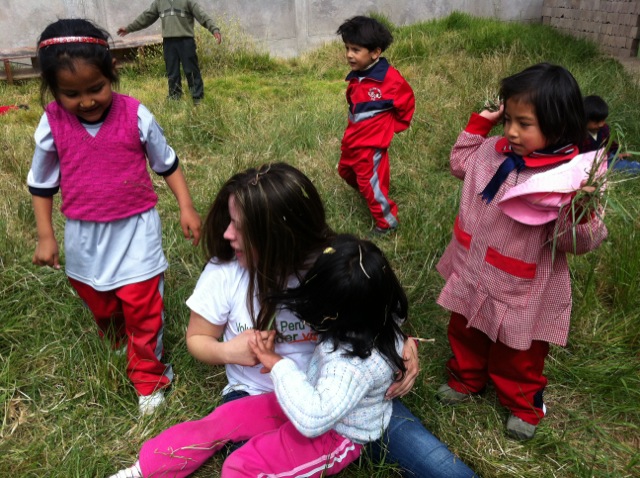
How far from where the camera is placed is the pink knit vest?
1963 mm

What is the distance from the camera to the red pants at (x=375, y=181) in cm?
336

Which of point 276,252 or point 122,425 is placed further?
point 122,425

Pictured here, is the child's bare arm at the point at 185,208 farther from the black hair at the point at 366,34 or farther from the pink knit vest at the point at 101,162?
the black hair at the point at 366,34

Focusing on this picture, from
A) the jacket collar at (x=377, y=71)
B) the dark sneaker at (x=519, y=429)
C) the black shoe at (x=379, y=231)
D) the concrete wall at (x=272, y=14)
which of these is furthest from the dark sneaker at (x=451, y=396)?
the concrete wall at (x=272, y=14)

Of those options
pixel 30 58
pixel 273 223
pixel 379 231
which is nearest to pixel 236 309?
pixel 273 223

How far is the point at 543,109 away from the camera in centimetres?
167

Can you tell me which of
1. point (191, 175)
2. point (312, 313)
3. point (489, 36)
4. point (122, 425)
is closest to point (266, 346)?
point (312, 313)

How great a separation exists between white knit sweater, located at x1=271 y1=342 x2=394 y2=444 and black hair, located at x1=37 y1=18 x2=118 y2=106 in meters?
1.13

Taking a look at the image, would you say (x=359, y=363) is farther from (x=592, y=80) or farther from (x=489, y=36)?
(x=489, y=36)

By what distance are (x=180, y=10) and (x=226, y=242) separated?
492 cm

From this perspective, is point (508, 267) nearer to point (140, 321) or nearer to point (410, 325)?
point (410, 325)

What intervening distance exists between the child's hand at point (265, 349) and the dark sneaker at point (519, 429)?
904 mm

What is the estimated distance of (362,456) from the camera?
1784mm

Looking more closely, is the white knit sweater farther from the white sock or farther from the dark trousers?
the dark trousers
